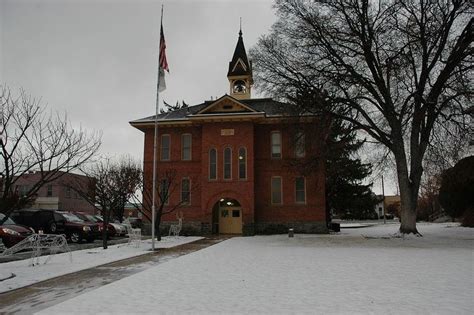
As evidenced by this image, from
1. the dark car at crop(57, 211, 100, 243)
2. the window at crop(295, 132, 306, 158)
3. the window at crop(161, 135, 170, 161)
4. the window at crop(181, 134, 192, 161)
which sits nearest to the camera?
the dark car at crop(57, 211, 100, 243)

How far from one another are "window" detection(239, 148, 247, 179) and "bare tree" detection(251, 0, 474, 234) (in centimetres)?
551

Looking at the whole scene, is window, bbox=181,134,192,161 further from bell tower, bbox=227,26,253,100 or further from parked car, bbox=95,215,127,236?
parked car, bbox=95,215,127,236

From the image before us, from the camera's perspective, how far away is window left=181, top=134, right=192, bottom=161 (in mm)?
30344

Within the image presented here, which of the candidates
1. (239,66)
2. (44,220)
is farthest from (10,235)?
(239,66)

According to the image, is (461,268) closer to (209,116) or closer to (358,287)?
(358,287)

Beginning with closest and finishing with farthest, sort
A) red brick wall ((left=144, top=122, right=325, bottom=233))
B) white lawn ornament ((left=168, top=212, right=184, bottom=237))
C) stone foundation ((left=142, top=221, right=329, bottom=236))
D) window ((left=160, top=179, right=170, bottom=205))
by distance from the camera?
window ((left=160, top=179, right=170, bottom=205)) < white lawn ornament ((left=168, top=212, right=184, bottom=237)) < stone foundation ((left=142, top=221, right=329, bottom=236)) < red brick wall ((left=144, top=122, right=325, bottom=233))

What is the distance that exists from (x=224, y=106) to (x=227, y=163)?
167 inches

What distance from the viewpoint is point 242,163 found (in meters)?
28.2

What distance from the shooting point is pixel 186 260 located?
13.7 m

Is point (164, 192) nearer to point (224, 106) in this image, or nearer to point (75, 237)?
point (75, 237)

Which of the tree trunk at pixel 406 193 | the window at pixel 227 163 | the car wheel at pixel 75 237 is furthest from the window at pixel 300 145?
the car wheel at pixel 75 237

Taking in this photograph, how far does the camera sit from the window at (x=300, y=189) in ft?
93.9

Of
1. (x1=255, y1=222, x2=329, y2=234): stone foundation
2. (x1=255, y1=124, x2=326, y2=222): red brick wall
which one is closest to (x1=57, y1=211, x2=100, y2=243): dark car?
(x1=255, y1=222, x2=329, y2=234): stone foundation

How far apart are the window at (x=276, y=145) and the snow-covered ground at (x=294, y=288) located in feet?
53.2
